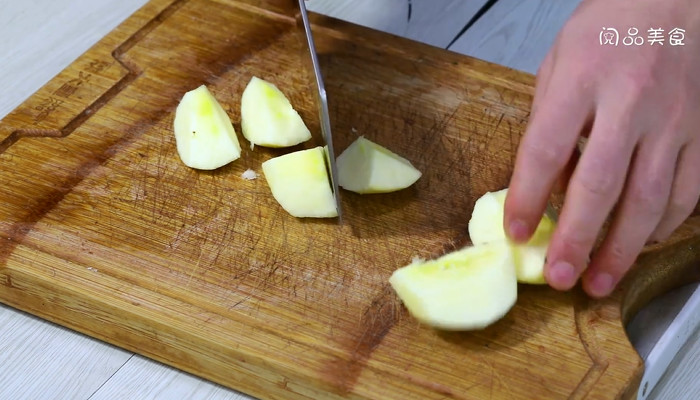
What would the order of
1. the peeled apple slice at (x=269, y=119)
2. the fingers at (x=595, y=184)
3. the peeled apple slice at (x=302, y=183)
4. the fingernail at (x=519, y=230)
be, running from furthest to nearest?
the peeled apple slice at (x=269, y=119), the peeled apple slice at (x=302, y=183), the fingernail at (x=519, y=230), the fingers at (x=595, y=184)

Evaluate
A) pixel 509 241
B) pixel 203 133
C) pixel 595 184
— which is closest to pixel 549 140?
pixel 595 184

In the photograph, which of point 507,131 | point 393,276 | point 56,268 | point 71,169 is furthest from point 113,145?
point 507,131

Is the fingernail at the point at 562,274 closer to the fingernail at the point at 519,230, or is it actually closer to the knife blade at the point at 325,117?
the fingernail at the point at 519,230

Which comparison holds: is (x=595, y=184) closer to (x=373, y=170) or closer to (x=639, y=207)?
(x=639, y=207)

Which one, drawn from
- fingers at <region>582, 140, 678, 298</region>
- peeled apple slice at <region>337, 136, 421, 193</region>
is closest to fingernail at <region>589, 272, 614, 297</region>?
fingers at <region>582, 140, 678, 298</region>

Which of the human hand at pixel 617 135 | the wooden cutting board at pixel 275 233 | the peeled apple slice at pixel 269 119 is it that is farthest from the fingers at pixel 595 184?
the peeled apple slice at pixel 269 119
